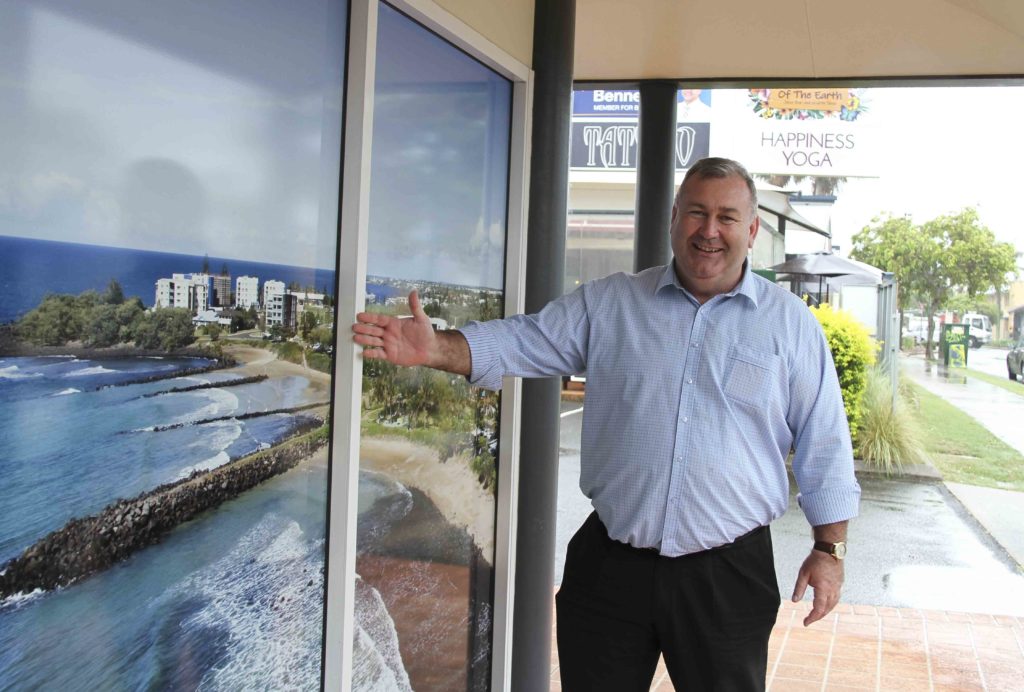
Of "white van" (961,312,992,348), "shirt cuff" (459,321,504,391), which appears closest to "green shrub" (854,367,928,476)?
"white van" (961,312,992,348)

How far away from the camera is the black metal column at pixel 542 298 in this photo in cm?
329

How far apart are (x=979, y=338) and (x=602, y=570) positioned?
18.0 meters

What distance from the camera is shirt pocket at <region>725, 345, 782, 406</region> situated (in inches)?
98.6

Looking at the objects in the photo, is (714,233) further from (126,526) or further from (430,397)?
(126,526)

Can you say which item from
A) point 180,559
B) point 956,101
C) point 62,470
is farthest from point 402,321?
point 956,101

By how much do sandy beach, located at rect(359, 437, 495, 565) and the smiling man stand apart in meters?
0.32

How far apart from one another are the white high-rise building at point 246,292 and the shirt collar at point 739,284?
3.64ft

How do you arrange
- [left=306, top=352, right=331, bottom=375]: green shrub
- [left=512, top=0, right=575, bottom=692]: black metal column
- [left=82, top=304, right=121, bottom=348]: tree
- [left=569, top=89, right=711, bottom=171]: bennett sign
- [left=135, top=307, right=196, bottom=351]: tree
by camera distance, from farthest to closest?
1. [left=569, top=89, right=711, bottom=171]: bennett sign
2. [left=512, top=0, right=575, bottom=692]: black metal column
3. [left=306, top=352, right=331, bottom=375]: green shrub
4. [left=135, top=307, right=196, bottom=351]: tree
5. [left=82, top=304, right=121, bottom=348]: tree

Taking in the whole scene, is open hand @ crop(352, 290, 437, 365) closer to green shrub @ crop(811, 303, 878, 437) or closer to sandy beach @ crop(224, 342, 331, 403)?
sandy beach @ crop(224, 342, 331, 403)

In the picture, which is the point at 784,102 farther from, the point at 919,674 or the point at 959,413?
the point at 919,674

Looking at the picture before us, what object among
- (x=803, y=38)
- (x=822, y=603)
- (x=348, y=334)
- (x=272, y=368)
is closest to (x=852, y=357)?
(x=803, y=38)

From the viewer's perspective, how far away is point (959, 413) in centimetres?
1556

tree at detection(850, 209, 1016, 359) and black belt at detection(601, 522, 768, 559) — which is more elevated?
tree at detection(850, 209, 1016, 359)

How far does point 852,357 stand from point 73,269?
1051cm
